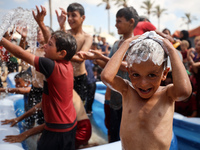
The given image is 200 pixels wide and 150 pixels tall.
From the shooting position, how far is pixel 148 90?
1434mm

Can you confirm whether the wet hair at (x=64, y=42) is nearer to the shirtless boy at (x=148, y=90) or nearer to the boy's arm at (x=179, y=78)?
the shirtless boy at (x=148, y=90)

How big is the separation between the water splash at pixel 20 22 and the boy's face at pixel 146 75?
1.40 metres

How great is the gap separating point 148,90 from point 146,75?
0.41 feet

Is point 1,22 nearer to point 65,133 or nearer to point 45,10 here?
point 45,10

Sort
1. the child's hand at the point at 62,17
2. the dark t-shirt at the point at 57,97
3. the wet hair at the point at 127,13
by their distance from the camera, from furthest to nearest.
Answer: the child's hand at the point at 62,17 → the wet hair at the point at 127,13 → the dark t-shirt at the point at 57,97

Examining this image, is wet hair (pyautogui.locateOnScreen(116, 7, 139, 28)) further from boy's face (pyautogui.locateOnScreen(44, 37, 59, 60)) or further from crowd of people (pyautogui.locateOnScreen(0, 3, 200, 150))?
boy's face (pyautogui.locateOnScreen(44, 37, 59, 60))

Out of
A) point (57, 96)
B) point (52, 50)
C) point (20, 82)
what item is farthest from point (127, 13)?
point (20, 82)

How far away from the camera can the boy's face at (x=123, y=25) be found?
2467 mm

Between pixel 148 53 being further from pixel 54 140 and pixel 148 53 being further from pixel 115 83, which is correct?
pixel 54 140

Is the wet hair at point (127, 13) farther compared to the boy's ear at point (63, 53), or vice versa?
the wet hair at point (127, 13)

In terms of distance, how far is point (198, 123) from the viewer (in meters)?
3.10

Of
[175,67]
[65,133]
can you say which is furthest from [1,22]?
[175,67]

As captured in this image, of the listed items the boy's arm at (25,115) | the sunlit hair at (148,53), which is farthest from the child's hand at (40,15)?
the sunlit hair at (148,53)

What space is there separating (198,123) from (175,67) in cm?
221
